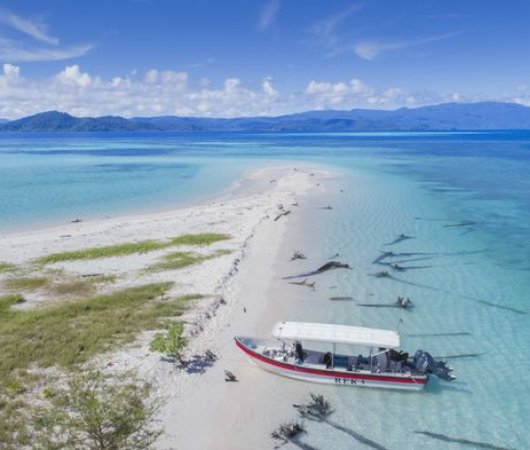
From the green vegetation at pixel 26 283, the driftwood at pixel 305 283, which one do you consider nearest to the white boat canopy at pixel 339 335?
the driftwood at pixel 305 283

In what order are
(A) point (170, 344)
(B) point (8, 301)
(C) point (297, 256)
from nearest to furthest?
(A) point (170, 344) → (B) point (8, 301) → (C) point (297, 256)

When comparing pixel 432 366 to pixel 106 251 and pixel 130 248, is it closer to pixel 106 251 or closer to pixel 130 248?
pixel 130 248

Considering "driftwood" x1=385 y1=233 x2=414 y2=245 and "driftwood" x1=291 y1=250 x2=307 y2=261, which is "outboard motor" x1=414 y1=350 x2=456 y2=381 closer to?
"driftwood" x1=291 y1=250 x2=307 y2=261

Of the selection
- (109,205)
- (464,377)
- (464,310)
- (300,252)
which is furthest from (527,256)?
(109,205)

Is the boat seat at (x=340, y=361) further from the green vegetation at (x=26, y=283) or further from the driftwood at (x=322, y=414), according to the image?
the green vegetation at (x=26, y=283)

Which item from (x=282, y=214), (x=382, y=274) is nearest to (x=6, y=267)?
(x=382, y=274)
